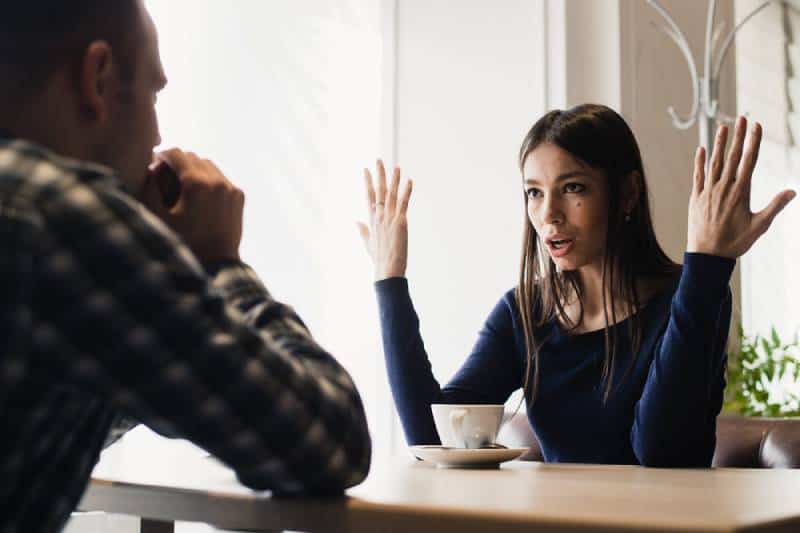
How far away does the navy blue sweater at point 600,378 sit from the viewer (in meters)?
1.58

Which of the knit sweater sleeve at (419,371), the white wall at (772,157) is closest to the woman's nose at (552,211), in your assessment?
the knit sweater sleeve at (419,371)

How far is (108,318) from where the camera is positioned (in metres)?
0.70

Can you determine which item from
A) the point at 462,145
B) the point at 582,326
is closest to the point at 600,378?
the point at 582,326

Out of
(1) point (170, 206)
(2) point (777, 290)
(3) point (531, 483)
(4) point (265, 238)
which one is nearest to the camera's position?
(1) point (170, 206)

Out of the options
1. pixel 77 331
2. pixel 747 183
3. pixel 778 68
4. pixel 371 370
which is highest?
pixel 778 68

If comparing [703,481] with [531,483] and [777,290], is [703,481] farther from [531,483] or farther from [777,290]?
[777,290]

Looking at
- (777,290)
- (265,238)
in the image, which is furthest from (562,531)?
(777,290)

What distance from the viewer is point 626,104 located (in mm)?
3348

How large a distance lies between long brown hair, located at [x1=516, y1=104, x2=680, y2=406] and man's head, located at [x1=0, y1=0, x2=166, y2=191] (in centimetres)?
118

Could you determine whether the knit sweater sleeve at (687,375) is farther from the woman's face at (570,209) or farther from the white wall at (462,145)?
the white wall at (462,145)

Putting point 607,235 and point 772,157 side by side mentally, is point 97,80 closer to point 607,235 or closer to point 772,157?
point 607,235

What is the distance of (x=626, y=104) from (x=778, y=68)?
2636mm

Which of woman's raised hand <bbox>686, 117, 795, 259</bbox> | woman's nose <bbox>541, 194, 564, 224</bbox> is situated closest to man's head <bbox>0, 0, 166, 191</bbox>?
woman's raised hand <bbox>686, 117, 795, 259</bbox>

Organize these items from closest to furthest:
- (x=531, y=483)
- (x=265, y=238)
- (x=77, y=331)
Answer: (x=77, y=331) → (x=531, y=483) → (x=265, y=238)
